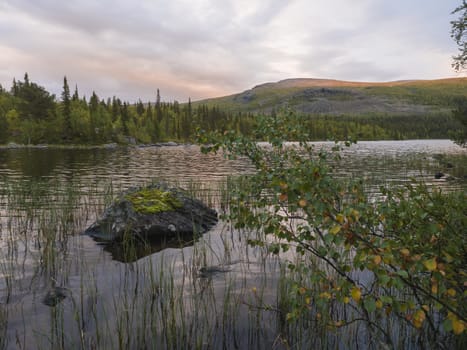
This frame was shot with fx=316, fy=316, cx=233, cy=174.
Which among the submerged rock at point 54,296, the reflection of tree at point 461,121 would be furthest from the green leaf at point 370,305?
the reflection of tree at point 461,121

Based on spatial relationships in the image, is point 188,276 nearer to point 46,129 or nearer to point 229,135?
point 229,135

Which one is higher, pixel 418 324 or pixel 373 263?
pixel 373 263

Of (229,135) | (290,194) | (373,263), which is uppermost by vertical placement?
(229,135)

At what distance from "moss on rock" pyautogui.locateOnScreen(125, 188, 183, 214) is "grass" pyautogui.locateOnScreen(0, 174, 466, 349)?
1.90m

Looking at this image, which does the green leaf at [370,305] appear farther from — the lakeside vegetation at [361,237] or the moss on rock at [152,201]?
the moss on rock at [152,201]

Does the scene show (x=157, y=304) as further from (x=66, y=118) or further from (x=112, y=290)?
(x=66, y=118)

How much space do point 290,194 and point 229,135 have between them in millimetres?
2190

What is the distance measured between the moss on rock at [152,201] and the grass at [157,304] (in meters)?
1.90

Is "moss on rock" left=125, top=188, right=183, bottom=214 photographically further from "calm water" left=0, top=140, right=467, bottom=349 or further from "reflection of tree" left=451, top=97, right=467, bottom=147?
"reflection of tree" left=451, top=97, right=467, bottom=147

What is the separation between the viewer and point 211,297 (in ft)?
21.3

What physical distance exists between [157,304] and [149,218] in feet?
16.3

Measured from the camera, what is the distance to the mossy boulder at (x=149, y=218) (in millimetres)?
10484

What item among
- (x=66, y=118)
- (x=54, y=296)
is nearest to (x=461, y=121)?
(x=54, y=296)

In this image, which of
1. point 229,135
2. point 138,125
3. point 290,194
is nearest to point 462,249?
point 290,194
